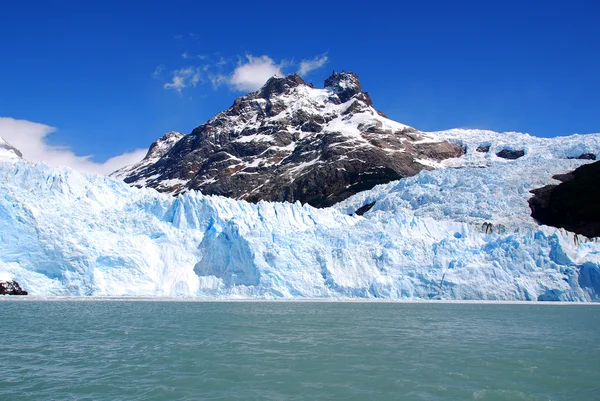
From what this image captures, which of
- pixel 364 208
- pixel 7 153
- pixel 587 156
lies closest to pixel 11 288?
pixel 364 208

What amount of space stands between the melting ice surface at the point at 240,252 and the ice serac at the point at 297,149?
59.0 m

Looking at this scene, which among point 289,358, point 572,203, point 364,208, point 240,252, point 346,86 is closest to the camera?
point 289,358

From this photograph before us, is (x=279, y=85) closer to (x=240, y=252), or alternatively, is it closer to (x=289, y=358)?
(x=240, y=252)

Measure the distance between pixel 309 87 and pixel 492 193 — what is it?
130 meters

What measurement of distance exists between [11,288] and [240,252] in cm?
1274

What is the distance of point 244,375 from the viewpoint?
10336mm

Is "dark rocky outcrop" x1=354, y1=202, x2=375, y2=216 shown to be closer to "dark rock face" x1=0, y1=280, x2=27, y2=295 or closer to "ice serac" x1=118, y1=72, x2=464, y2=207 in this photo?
Result: "ice serac" x1=118, y1=72, x2=464, y2=207

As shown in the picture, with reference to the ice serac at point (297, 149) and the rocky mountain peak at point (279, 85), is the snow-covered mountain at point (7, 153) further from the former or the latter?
the rocky mountain peak at point (279, 85)

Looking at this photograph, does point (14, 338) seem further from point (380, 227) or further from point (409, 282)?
point (380, 227)

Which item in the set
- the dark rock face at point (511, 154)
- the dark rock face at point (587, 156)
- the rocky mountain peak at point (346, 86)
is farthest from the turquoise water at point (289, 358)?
the rocky mountain peak at point (346, 86)

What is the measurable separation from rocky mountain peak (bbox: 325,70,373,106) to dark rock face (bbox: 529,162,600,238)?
10350 centimetres

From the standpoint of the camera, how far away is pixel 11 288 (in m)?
27.7

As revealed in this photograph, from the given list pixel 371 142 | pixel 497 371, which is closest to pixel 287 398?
pixel 497 371

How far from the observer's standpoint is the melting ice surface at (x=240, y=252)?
28.5m
